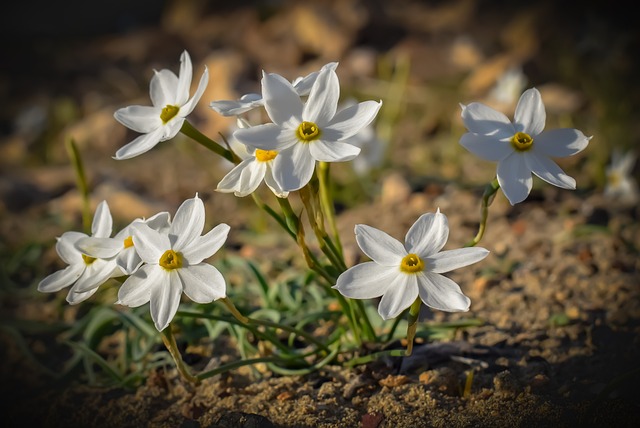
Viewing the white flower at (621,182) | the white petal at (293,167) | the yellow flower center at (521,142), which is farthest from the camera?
the white flower at (621,182)

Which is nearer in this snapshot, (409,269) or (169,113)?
(409,269)

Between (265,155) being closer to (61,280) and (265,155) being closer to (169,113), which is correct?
(169,113)

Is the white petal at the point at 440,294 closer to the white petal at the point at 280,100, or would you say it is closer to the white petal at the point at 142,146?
the white petal at the point at 280,100

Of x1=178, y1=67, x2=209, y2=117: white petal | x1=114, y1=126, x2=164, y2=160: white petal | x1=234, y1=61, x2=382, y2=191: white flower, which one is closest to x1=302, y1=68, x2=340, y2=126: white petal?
x1=234, y1=61, x2=382, y2=191: white flower

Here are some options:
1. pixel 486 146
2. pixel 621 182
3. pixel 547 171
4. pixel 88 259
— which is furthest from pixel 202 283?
pixel 621 182

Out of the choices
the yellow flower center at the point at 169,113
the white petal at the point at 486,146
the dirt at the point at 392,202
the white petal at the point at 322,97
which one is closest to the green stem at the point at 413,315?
the dirt at the point at 392,202
